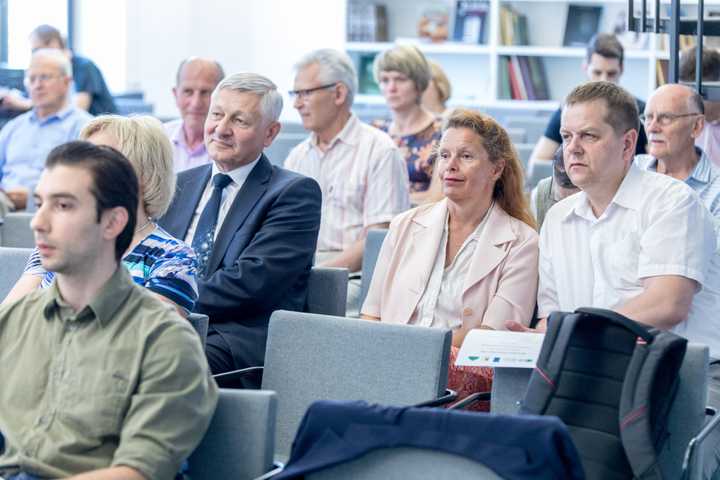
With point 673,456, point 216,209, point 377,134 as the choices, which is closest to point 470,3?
point 377,134

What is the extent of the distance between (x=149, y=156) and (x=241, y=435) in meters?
0.88

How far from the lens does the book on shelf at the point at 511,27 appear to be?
991 cm

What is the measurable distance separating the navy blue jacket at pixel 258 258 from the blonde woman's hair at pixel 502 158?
19.3 inches

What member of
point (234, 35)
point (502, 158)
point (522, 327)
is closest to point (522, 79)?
point (234, 35)

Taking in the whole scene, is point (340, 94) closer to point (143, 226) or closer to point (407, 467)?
point (143, 226)

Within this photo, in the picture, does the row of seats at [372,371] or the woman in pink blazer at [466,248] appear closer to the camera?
the row of seats at [372,371]

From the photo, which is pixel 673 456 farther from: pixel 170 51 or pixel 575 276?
pixel 170 51

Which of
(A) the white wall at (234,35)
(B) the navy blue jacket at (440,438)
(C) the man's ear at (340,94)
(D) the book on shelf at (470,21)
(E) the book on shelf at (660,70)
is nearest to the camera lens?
(B) the navy blue jacket at (440,438)

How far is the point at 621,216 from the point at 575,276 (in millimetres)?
198

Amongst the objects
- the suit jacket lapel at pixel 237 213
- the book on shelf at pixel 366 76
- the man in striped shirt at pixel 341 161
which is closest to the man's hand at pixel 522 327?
the suit jacket lapel at pixel 237 213

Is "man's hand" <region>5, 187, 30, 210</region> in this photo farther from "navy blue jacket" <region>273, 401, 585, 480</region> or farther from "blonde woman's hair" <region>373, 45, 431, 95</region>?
"navy blue jacket" <region>273, 401, 585, 480</region>

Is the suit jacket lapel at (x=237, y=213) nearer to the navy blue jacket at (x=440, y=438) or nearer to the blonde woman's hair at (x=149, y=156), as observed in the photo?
the blonde woman's hair at (x=149, y=156)

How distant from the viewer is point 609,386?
262 cm

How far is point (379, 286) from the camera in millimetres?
3580
